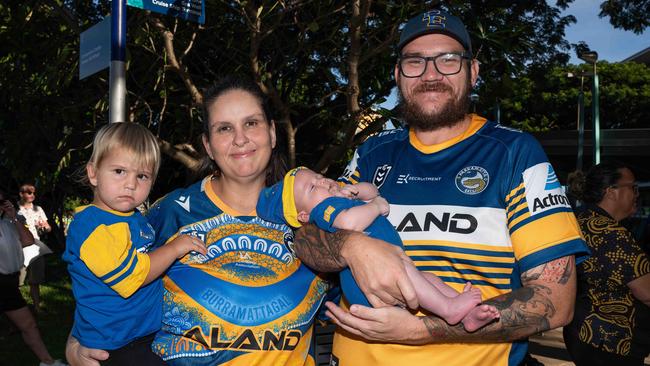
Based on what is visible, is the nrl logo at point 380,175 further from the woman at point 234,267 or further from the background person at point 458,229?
the woman at point 234,267

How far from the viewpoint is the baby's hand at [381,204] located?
2.55 metres

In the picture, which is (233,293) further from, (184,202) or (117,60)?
(117,60)

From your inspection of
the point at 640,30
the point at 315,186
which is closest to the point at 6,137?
the point at 315,186

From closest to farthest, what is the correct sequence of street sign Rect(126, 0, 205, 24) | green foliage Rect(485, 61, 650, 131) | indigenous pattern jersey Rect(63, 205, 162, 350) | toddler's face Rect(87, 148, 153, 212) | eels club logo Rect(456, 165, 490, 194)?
eels club logo Rect(456, 165, 490, 194) < indigenous pattern jersey Rect(63, 205, 162, 350) < toddler's face Rect(87, 148, 153, 212) < street sign Rect(126, 0, 205, 24) < green foliage Rect(485, 61, 650, 131)

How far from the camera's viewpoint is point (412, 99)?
9.09ft

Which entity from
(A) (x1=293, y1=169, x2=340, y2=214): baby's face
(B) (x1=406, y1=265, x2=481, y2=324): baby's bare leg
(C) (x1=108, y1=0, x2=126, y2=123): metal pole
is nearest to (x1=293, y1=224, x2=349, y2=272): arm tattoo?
(A) (x1=293, y1=169, x2=340, y2=214): baby's face

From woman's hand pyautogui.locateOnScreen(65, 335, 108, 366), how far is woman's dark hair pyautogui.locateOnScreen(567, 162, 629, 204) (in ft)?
13.3

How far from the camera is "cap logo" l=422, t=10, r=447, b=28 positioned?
2725mm

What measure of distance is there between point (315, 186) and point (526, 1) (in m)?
7.38

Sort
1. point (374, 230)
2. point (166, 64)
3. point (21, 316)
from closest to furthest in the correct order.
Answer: point (374, 230) → point (21, 316) → point (166, 64)

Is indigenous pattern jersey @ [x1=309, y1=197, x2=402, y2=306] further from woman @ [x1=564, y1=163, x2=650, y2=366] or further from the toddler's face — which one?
woman @ [x1=564, y1=163, x2=650, y2=366]

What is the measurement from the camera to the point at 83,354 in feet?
9.37

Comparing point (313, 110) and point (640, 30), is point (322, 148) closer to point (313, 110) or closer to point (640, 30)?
point (313, 110)

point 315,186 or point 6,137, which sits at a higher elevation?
point 6,137
